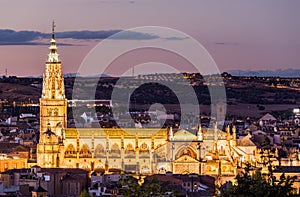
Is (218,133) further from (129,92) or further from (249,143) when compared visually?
(129,92)

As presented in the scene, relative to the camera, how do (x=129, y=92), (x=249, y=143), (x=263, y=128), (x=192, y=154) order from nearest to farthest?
(x=192, y=154) < (x=249, y=143) < (x=263, y=128) < (x=129, y=92)

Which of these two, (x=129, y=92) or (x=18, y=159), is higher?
(x=129, y=92)

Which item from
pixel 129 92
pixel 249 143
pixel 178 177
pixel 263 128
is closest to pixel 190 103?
pixel 129 92

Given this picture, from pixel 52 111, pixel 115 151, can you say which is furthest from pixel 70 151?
pixel 52 111

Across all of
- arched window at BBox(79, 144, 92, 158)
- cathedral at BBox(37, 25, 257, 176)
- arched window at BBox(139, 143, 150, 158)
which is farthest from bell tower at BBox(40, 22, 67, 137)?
arched window at BBox(139, 143, 150, 158)

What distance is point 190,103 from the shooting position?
198875 mm

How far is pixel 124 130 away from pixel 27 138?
22.1 m

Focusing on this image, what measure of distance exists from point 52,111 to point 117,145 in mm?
5631

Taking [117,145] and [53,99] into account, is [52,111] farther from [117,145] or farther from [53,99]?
[117,145]

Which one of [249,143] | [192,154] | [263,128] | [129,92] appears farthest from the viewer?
[129,92]

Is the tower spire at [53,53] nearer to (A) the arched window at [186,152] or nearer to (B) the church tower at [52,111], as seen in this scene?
(B) the church tower at [52,111]

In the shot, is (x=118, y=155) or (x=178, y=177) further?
(x=118, y=155)

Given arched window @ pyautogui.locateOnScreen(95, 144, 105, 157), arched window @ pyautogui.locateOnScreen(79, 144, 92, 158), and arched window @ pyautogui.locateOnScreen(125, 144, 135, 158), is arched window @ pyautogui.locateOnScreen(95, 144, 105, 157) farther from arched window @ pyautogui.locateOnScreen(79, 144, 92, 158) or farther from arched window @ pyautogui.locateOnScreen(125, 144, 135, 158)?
arched window @ pyautogui.locateOnScreen(125, 144, 135, 158)

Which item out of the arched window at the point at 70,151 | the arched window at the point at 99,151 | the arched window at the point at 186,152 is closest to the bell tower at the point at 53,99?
the arched window at the point at 70,151
